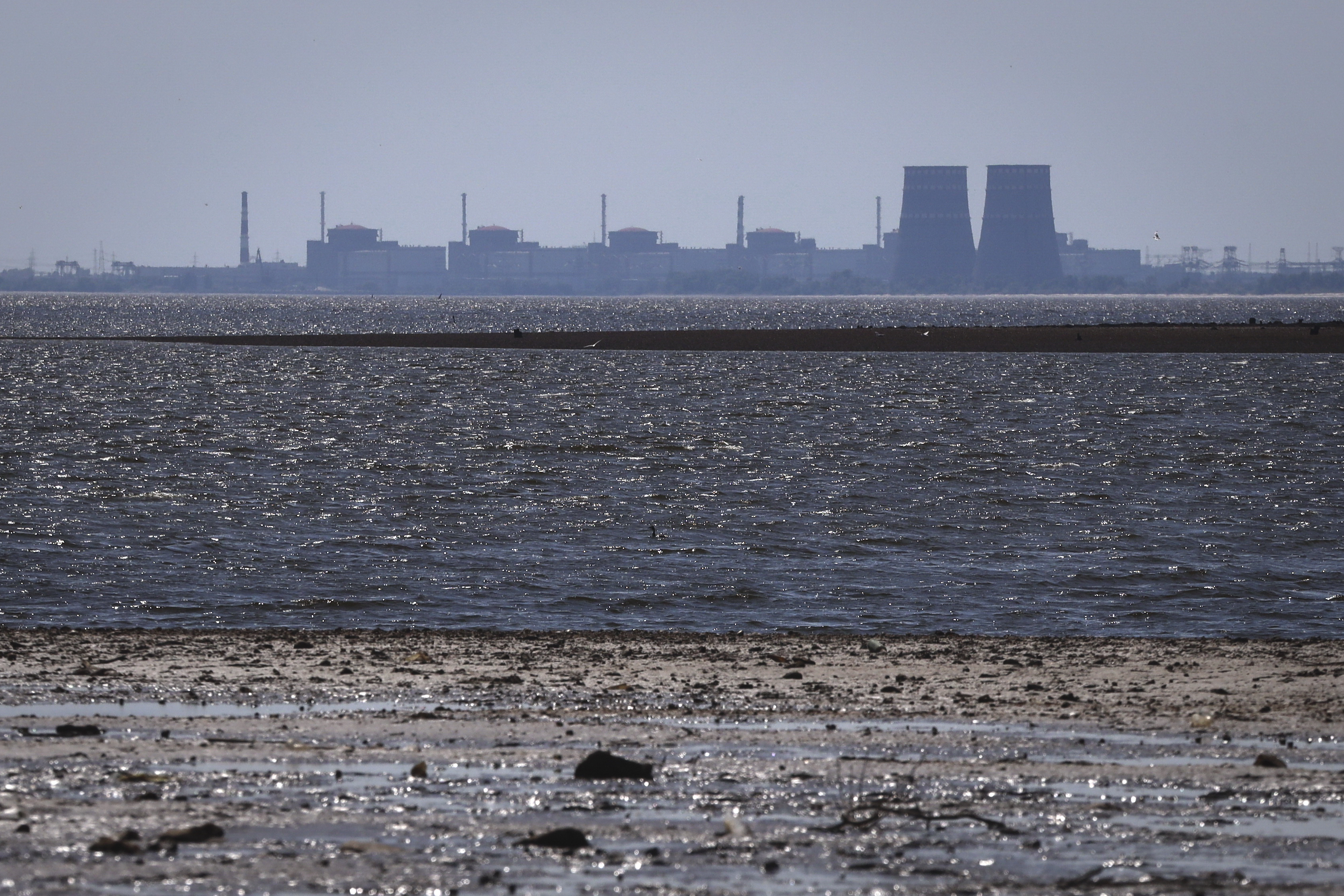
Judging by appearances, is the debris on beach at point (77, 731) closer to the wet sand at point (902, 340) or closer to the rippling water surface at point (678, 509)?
the rippling water surface at point (678, 509)

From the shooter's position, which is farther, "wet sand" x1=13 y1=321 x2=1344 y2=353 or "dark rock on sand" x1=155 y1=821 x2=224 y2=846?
"wet sand" x1=13 y1=321 x2=1344 y2=353

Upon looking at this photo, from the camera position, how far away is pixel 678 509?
33438mm

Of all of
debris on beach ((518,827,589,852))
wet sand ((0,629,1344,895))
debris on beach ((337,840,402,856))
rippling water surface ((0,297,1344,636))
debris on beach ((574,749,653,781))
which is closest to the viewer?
wet sand ((0,629,1344,895))

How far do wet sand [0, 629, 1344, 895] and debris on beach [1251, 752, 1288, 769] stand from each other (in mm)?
25

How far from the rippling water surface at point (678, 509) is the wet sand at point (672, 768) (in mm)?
4537

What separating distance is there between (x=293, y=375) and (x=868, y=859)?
7770cm

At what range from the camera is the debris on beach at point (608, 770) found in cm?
1134

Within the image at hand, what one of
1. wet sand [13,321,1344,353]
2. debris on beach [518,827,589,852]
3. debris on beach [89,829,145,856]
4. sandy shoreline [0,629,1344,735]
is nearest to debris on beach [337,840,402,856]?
debris on beach [518,827,589,852]

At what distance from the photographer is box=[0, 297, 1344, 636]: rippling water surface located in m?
22.5

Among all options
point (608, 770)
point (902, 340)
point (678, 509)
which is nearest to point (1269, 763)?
point (608, 770)

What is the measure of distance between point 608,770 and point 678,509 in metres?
22.1

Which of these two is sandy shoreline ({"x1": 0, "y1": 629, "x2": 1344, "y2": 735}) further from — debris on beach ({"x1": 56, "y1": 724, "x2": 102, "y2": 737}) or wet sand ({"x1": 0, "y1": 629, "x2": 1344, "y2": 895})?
debris on beach ({"x1": 56, "y1": 724, "x2": 102, "y2": 737})

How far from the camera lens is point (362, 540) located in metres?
28.5

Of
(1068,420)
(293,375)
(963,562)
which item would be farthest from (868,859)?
(293,375)
